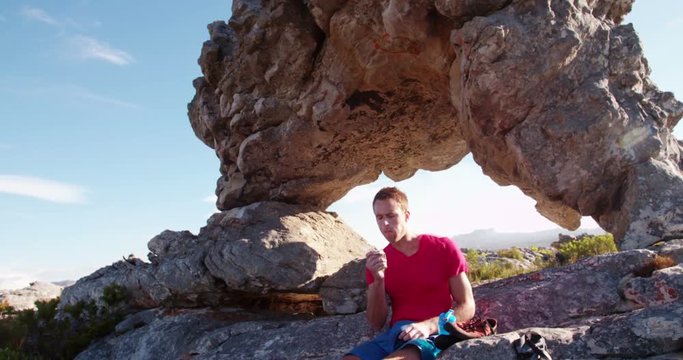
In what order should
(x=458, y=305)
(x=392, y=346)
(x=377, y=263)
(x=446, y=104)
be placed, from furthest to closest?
(x=446, y=104), (x=377, y=263), (x=458, y=305), (x=392, y=346)

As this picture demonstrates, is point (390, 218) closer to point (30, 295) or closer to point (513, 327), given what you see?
point (513, 327)

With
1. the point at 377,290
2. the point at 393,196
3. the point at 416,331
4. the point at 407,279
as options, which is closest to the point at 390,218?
the point at 393,196

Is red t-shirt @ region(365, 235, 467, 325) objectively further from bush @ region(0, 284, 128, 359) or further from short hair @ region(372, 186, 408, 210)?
bush @ region(0, 284, 128, 359)

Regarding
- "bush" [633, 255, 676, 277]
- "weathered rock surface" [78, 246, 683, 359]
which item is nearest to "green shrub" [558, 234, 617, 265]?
"weathered rock surface" [78, 246, 683, 359]

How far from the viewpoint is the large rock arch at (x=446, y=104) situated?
25.9 ft

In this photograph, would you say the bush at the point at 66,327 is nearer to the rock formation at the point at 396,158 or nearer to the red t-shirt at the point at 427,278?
the rock formation at the point at 396,158

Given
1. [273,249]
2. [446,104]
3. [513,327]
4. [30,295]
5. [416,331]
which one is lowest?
[513,327]

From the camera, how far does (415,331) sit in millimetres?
4305

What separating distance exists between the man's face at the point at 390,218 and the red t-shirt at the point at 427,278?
0.94 ft

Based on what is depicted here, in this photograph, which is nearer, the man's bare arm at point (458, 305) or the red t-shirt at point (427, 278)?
the man's bare arm at point (458, 305)

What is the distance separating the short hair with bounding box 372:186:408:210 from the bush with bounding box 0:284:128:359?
926cm

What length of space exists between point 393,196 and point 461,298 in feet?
3.85

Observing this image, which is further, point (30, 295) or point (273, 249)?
point (30, 295)

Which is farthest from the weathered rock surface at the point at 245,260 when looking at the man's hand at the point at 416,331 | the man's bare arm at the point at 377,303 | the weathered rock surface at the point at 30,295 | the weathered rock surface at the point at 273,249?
the weathered rock surface at the point at 30,295
